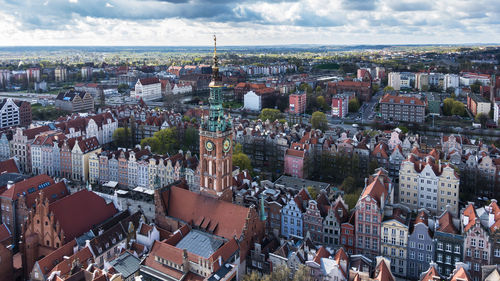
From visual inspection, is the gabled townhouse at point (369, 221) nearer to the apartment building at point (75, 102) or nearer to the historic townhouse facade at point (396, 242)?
the historic townhouse facade at point (396, 242)

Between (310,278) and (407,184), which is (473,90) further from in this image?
(310,278)

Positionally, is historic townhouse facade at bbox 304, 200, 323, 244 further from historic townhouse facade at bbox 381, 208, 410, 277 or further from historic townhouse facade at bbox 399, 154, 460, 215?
historic townhouse facade at bbox 399, 154, 460, 215

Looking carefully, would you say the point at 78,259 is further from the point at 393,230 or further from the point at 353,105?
the point at 353,105

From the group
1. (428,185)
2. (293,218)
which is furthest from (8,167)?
(428,185)

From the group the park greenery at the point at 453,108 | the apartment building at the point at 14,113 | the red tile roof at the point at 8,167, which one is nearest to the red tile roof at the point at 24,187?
the red tile roof at the point at 8,167

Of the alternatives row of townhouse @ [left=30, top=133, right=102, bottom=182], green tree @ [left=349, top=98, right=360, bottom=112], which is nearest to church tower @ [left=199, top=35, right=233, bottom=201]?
row of townhouse @ [left=30, top=133, right=102, bottom=182]
